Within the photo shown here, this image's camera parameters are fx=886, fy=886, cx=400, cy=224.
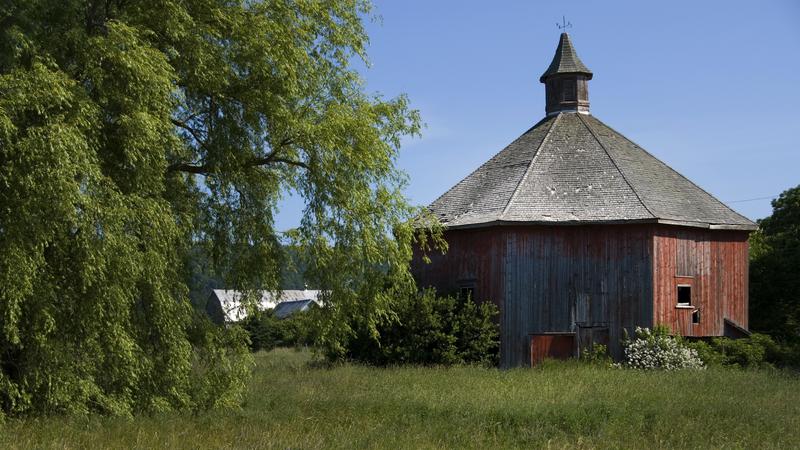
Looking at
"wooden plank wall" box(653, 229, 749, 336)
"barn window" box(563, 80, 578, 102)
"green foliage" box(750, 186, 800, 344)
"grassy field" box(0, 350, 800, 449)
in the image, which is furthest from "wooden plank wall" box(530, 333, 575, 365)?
"barn window" box(563, 80, 578, 102)

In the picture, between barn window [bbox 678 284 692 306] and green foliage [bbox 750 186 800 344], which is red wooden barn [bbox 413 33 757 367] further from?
green foliage [bbox 750 186 800 344]

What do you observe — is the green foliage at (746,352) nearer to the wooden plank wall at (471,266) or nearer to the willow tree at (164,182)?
the wooden plank wall at (471,266)

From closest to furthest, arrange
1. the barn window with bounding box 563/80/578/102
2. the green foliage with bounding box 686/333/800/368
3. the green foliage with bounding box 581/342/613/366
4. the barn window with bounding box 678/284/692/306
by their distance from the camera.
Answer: the green foliage with bounding box 581/342/613/366
the green foliage with bounding box 686/333/800/368
the barn window with bounding box 678/284/692/306
the barn window with bounding box 563/80/578/102

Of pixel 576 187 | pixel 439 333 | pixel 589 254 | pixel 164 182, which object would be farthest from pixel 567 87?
pixel 164 182

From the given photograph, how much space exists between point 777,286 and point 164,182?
2902 cm

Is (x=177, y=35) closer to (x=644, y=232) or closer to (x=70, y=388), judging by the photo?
(x=70, y=388)

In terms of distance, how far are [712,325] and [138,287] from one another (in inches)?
796

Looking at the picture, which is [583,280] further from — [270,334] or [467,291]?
[270,334]

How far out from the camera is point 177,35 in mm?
15656

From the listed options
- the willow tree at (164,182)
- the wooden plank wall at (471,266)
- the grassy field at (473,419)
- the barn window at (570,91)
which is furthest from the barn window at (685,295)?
the willow tree at (164,182)

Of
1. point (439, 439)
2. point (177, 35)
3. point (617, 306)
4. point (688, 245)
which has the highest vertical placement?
point (177, 35)

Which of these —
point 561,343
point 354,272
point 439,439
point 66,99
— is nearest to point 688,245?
point 561,343

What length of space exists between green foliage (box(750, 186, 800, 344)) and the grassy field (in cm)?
1542

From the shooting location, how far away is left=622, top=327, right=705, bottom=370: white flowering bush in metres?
26.0
